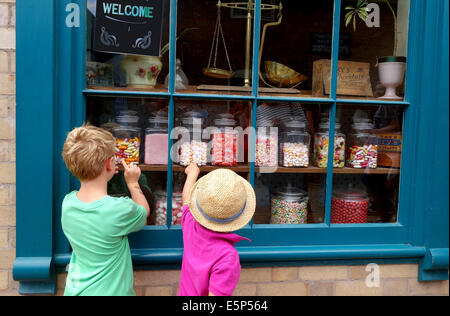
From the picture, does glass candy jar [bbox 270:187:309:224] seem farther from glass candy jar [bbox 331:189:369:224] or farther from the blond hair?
the blond hair

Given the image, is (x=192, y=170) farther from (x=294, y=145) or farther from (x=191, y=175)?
(x=294, y=145)

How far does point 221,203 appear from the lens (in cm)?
142

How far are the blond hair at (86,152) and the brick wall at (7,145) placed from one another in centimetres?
47

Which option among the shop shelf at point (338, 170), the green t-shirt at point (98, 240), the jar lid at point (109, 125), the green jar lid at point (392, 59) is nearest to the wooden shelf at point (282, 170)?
the shop shelf at point (338, 170)

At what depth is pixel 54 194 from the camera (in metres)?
1.80

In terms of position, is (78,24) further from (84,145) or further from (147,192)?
(147,192)

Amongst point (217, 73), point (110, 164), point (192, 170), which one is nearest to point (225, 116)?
point (217, 73)

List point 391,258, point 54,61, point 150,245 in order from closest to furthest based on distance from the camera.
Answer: point 54,61, point 150,245, point 391,258

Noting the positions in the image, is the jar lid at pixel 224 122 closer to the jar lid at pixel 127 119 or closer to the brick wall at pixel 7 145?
the jar lid at pixel 127 119

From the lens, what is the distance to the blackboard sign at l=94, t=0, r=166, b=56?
6.22ft

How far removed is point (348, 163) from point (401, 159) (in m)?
0.27

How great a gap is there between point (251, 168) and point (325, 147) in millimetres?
418

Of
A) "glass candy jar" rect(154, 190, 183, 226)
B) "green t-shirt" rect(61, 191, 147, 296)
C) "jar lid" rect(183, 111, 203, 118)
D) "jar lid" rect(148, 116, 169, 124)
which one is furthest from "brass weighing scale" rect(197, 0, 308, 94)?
"green t-shirt" rect(61, 191, 147, 296)

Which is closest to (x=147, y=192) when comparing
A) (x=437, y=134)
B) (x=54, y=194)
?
(x=54, y=194)
